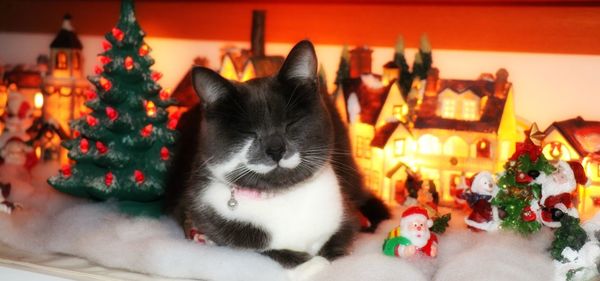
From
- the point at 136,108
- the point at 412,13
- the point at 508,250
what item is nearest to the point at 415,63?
the point at 412,13

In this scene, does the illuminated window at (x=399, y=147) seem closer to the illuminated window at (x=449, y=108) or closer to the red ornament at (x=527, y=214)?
the illuminated window at (x=449, y=108)

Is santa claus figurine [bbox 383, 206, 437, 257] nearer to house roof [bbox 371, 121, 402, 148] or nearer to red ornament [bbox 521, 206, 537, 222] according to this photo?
red ornament [bbox 521, 206, 537, 222]

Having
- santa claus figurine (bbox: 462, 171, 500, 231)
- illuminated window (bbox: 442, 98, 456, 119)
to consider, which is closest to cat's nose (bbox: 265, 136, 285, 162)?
santa claus figurine (bbox: 462, 171, 500, 231)

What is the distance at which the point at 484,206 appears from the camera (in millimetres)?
1357

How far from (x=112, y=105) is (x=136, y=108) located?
6 cm

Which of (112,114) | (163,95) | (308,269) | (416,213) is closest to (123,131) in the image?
(112,114)

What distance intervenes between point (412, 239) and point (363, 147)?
1.52 feet

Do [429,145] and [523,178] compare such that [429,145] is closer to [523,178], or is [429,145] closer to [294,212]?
[523,178]

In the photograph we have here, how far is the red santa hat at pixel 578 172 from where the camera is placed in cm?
131

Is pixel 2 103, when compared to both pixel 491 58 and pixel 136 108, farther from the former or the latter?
pixel 491 58

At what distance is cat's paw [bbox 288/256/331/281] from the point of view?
118cm

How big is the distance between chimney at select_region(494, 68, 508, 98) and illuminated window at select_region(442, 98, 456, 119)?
0.35 feet

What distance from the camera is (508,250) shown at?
4.00 ft

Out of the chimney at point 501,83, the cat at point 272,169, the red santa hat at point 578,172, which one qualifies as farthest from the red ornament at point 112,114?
the red santa hat at point 578,172
